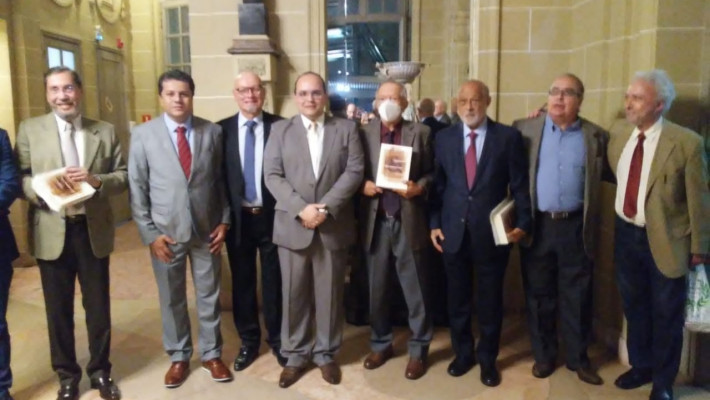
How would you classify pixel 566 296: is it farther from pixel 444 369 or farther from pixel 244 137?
pixel 244 137

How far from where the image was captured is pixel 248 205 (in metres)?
3.06

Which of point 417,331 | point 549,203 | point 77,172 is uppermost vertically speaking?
point 77,172

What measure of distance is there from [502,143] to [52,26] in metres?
4.82

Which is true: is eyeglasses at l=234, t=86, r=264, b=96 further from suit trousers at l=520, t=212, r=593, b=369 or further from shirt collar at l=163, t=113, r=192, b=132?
suit trousers at l=520, t=212, r=593, b=369

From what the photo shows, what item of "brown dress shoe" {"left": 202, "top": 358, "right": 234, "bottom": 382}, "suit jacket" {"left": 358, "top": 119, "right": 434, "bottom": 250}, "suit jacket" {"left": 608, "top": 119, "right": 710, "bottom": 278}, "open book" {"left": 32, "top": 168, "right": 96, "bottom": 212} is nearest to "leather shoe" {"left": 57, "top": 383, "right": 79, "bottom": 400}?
"brown dress shoe" {"left": 202, "top": 358, "right": 234, "bottom": 382}

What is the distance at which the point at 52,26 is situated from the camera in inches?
225

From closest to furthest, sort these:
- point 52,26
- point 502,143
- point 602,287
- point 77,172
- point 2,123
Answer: point 77,172
point 502,143
point 602,287
point 2,123
point 52,26

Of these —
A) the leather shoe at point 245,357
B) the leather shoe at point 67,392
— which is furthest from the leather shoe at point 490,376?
the leather shoe at point 67,392

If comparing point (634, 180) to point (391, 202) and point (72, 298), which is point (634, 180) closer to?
point (391, 202)

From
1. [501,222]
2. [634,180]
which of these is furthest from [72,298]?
[634,180]

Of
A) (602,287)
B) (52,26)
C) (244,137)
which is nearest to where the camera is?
(244,137)

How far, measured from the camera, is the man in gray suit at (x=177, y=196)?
280 cm

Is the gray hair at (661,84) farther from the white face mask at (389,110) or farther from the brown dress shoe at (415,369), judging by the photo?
the brown dress shoe at (415,369)

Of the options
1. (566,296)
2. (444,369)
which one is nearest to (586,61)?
(566,296)
